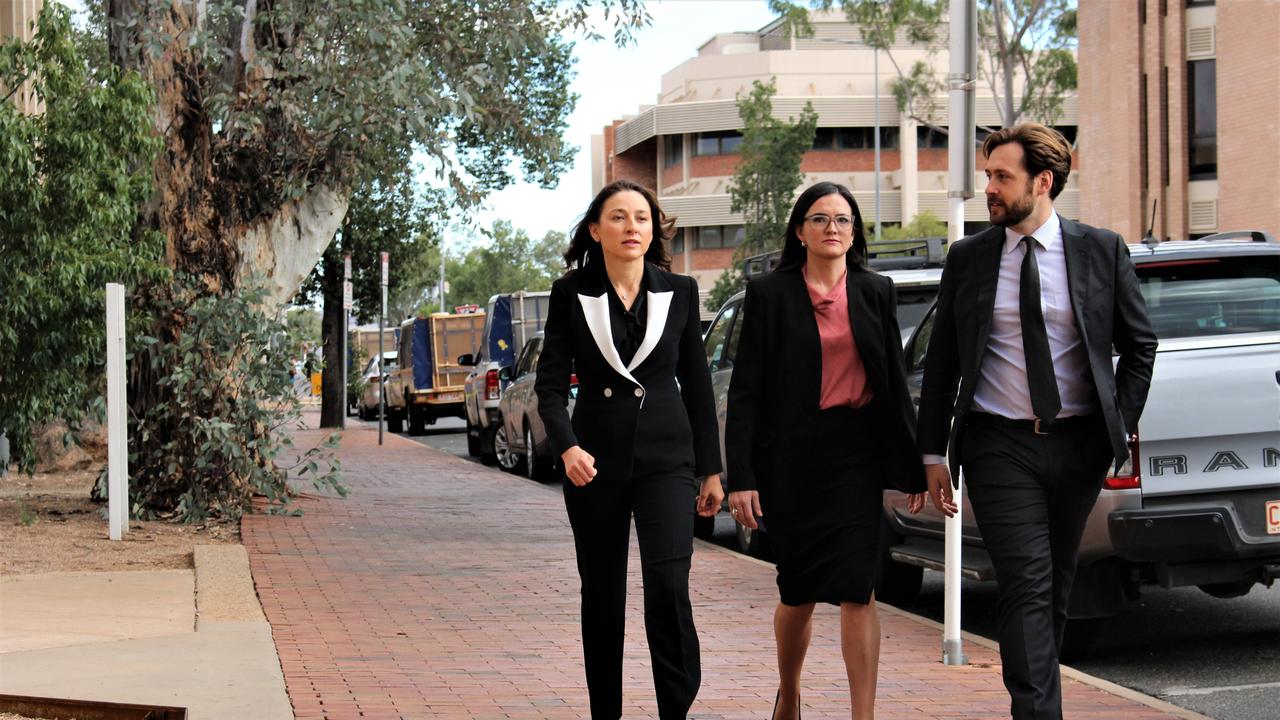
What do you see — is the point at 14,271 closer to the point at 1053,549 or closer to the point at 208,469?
the point at 208,469

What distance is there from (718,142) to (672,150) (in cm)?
344

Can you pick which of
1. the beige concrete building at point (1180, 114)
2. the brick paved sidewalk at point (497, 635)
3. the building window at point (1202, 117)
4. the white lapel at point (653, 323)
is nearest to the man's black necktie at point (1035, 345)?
the white lapel at point (653, 323)

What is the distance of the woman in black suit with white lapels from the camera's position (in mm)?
5117

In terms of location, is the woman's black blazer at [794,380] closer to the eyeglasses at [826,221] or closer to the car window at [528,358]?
the eyeglasses at [826,221]

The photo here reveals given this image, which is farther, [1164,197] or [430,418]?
[1164,197]

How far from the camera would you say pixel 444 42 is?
14.8m

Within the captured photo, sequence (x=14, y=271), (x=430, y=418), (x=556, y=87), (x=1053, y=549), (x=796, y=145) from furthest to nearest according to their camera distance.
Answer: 1. (x=796, y=145)
2. (x=430, y=418)
3. (x=556, y=87)
4. (x=14, y=271)
5. (x=1053, y=549)

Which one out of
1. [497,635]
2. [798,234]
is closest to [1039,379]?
[798,234]

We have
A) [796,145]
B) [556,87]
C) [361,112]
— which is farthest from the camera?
[796,145]

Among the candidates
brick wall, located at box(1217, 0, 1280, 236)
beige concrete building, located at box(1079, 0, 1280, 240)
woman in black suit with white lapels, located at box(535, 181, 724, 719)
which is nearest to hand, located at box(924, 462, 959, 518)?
woman in black suit with white lapels, located at box(535, 181, 724, 719)

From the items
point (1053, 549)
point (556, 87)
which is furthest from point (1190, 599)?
point (556, 87)

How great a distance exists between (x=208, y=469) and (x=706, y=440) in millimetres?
8618

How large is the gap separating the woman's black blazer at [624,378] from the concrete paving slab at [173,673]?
1623 mm

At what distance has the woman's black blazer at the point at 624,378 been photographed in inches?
202
